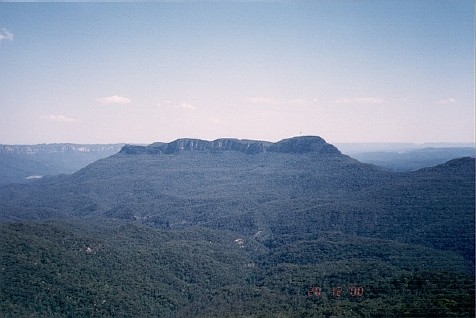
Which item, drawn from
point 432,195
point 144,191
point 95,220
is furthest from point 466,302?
point 144,191

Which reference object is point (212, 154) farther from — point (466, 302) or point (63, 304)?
point (466, 302)

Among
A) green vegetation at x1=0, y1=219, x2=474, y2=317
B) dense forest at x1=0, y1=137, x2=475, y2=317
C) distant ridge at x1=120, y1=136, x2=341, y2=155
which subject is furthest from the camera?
distant ridge at x1=120, y1=136, x2=341, y2=155

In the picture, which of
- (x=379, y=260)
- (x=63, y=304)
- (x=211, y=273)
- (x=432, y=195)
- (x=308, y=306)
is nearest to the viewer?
(x=308, y=306)

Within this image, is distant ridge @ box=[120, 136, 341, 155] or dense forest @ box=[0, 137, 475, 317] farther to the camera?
distant ridge @ box=[120, 136, 341, 155]

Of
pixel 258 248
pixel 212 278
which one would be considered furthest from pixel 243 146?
pixel 212 278

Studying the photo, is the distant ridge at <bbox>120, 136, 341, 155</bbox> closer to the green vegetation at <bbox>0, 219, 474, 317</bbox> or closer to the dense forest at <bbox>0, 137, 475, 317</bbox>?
the dense forest at <bbox>0, 137, 475, 317</bbox>

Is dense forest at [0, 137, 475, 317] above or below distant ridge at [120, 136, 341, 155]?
below

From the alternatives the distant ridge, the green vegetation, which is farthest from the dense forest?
the distant ridge
